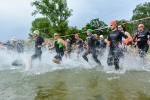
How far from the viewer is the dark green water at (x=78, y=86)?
525 inches

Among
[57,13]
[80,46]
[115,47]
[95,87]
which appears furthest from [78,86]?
[57,13]

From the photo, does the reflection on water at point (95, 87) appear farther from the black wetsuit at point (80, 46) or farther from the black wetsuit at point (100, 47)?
the black wetsuit at point (80, 46)

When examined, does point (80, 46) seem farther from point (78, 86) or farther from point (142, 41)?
point (78, 86)

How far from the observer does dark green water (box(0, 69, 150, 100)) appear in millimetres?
13346

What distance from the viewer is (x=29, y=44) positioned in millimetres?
38188

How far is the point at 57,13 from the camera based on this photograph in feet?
244

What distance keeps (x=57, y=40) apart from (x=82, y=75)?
16.0ft

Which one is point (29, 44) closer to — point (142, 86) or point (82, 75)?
→ point (82, 75)

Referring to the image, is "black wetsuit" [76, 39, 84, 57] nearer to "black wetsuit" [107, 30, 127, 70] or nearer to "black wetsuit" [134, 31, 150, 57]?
"black wetsuit" [134, 31, 150, 57]

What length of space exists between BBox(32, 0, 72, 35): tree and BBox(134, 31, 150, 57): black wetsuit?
53.0 meters

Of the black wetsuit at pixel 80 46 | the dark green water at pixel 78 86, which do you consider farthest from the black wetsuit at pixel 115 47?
the black wetsuit at pixel 80 46

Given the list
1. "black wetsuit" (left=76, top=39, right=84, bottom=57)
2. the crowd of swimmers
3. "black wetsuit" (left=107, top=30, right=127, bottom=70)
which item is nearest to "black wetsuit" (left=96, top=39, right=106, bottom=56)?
"black wetsuit" (left=76, top=39, right=84, bottom=57)

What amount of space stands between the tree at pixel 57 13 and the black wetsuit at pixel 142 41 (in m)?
53.0

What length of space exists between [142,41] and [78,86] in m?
5.08
